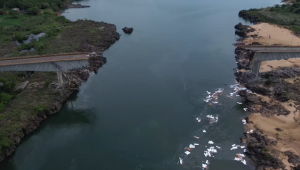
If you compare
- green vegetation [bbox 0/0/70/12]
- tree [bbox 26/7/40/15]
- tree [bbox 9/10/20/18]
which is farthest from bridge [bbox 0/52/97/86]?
green vegetation [bbox 0/0/70/12]

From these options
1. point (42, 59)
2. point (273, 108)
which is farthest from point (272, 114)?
point (42, 59)

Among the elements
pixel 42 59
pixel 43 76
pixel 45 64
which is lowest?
pixel 43 76

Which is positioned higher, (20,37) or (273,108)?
(20,37)

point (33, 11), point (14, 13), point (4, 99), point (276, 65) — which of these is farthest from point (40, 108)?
point (33, 11)

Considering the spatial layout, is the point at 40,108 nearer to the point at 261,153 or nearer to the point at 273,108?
the point at 261,153

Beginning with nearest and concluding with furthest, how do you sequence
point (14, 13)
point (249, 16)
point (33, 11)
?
point (14, 13), point (33, 11), point (249, 16)

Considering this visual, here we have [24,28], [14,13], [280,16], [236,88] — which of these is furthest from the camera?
[280,16]

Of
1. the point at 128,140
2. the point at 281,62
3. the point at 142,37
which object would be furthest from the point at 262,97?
the point at 142,37

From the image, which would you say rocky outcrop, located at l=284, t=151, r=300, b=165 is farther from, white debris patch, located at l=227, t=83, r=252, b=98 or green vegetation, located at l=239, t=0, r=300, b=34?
green vegetation, located at l=239, t=0, r=300, b=34

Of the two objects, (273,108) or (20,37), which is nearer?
(273,108)
